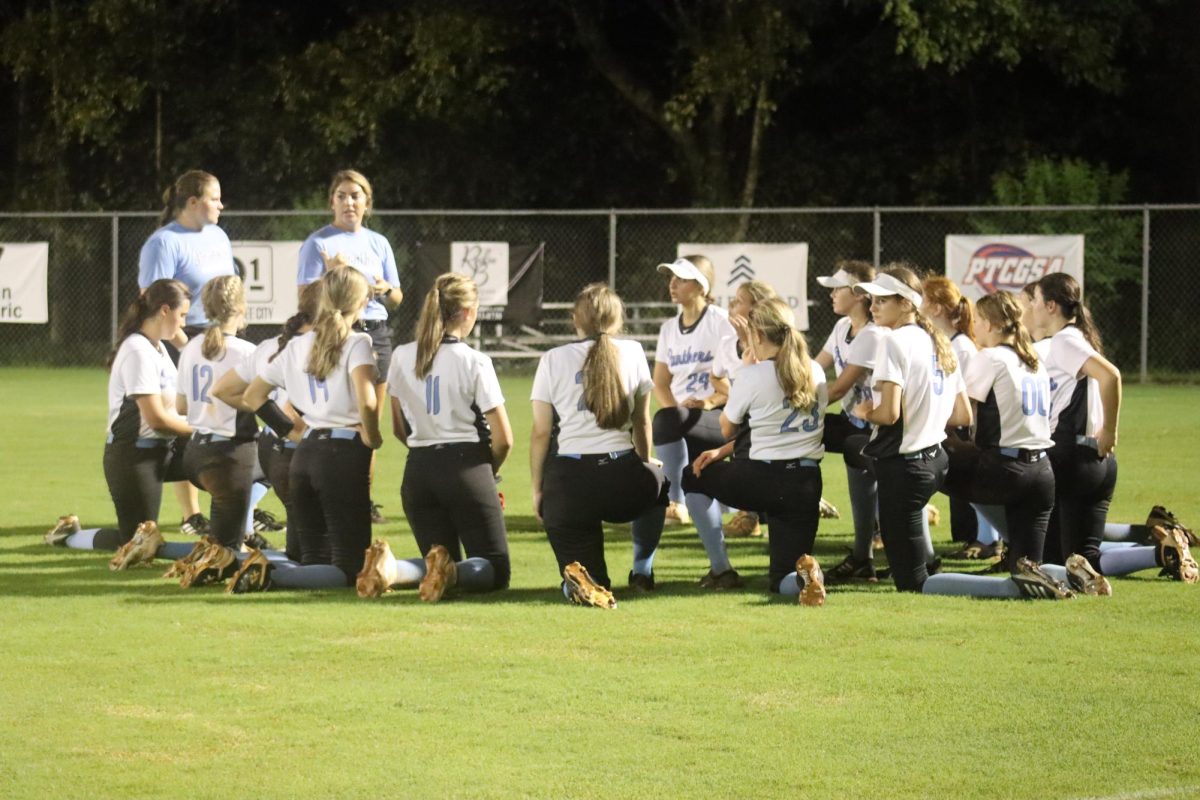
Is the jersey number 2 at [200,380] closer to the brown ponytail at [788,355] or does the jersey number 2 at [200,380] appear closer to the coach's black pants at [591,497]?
the coach's black pants at [591,497]

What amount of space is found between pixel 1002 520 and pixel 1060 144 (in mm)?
21266

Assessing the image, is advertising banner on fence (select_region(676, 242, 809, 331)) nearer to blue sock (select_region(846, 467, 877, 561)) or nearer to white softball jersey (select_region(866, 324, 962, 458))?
blue sock (select_region(846, 467, 877, 561))

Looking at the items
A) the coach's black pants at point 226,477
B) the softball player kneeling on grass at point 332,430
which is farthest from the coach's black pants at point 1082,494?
the coach's black pants at point 226,477

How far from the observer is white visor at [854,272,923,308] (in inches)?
315

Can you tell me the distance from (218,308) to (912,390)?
11.9 ft

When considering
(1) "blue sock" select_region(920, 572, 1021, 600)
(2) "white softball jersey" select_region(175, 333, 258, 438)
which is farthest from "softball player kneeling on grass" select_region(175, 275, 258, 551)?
(1) "blue sock" select_region(920, 572, 1021, 600)

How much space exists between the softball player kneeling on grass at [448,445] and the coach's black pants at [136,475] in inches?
70.4

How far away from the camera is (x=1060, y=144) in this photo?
93.0 ft

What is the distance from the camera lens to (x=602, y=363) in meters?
7.88

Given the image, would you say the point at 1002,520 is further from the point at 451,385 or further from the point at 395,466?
the point at 395,466

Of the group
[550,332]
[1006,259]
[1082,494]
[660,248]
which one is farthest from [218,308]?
[660,248]

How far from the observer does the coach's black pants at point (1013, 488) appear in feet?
26.4

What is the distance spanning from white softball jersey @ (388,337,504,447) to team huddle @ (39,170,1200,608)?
0.03 feet

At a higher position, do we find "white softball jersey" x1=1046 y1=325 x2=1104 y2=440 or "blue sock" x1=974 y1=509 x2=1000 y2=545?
"white softball jersey" x1=1046 y1=325 x2=1104 y2=440
